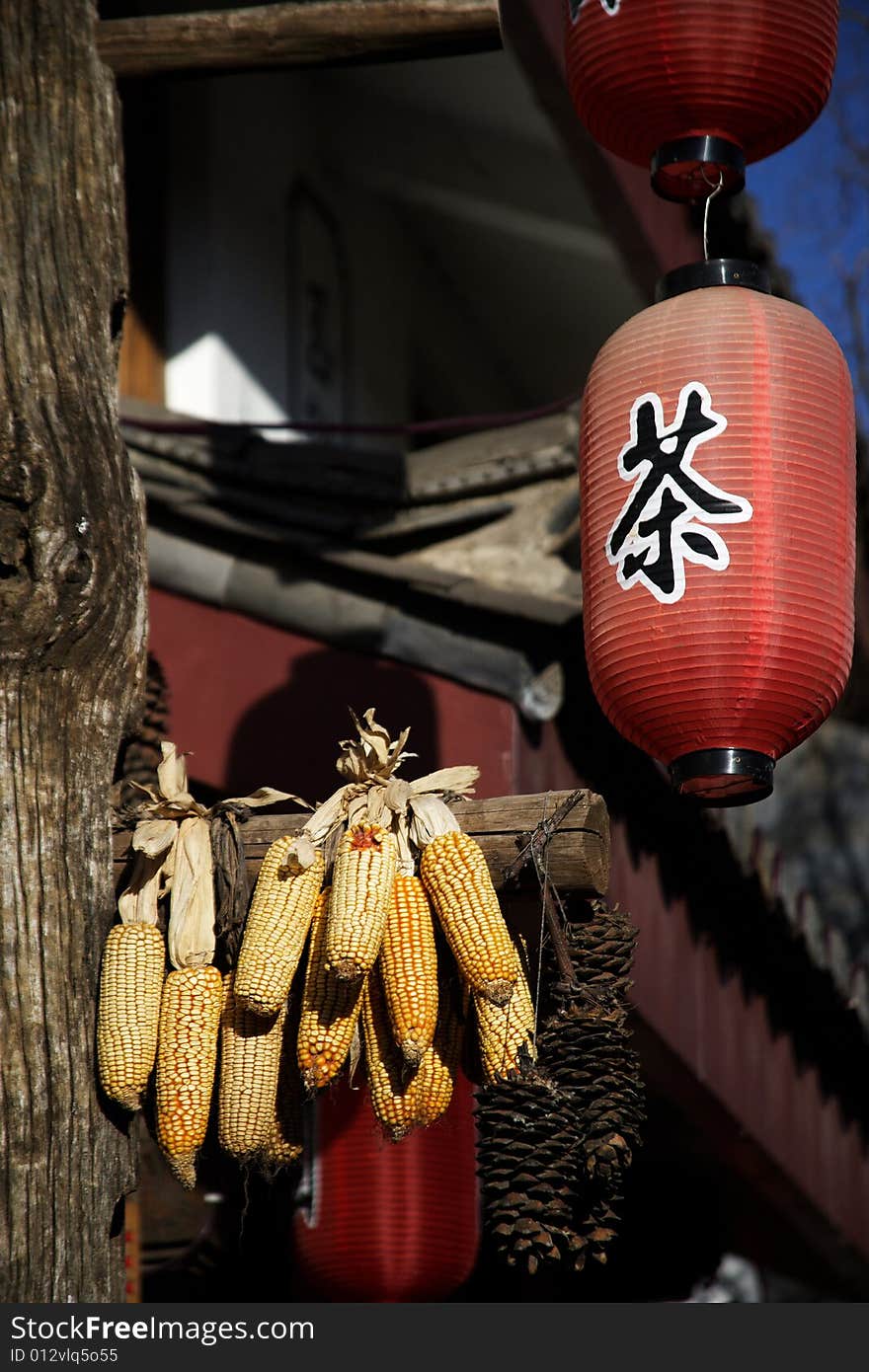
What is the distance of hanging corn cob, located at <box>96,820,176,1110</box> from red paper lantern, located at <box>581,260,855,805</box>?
4.94ft

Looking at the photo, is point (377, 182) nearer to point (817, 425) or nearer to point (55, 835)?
point (817, 425)

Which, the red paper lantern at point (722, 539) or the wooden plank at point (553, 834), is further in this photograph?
the red paper lantern at point (722, 539)

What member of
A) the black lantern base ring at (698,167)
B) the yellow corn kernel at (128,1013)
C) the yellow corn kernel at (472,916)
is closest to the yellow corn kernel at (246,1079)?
the yellow corn kernel at (128,1013)

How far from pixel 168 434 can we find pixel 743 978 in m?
4.25

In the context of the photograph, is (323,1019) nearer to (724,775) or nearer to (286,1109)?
(286,1109)

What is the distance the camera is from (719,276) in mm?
5406

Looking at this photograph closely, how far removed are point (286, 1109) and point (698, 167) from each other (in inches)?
126

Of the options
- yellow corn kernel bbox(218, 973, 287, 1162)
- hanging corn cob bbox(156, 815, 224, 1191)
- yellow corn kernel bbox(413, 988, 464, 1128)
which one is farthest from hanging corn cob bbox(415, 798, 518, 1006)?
hanging corn cob bbox(156, 815, 224, 1191)

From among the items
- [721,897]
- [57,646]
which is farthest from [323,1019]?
[721,897]

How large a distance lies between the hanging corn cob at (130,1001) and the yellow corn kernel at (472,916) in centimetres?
72

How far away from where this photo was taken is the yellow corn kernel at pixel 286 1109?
4488 mm

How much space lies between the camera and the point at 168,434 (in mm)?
7980

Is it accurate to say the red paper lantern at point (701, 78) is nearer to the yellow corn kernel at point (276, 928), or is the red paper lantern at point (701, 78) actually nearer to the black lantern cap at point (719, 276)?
the black lantern cap at point (719, 276)

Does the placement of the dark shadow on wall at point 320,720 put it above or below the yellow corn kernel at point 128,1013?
above
